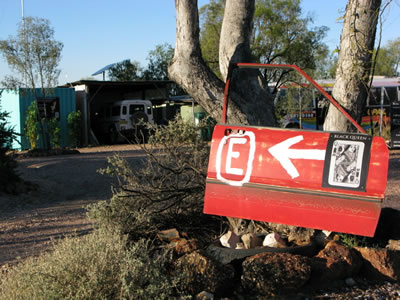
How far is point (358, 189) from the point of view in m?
3.27

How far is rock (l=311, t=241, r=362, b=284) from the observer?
3.73 metres

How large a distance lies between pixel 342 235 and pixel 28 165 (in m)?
11.4

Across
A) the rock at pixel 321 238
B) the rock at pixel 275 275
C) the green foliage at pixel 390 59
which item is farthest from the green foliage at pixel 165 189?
the green foliage at pixel 390 59

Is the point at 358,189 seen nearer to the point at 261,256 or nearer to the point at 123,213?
the point at 261,256

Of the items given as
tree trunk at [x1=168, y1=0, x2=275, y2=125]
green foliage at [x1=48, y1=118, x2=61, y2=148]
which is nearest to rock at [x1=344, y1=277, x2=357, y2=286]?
tree trunk at [x1=168, y1=0, x2=275, y2=125]

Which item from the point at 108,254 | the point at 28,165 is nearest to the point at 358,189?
the point at 108,254

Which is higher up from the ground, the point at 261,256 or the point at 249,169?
the point at 249,169

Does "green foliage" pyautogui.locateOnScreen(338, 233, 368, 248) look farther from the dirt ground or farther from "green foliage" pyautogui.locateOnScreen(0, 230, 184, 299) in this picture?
the dirt ground

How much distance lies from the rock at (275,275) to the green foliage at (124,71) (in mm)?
50968

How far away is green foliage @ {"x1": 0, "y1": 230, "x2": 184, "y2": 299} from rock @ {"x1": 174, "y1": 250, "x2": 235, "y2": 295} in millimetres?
134

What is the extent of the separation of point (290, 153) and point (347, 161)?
15.6 inches

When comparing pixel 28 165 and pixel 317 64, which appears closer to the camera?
pixel 28 165

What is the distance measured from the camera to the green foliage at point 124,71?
175ft

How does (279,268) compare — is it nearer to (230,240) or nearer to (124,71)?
(230,240)
